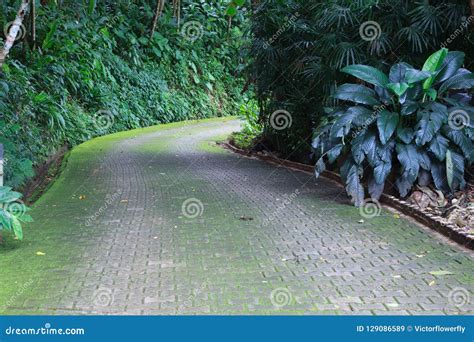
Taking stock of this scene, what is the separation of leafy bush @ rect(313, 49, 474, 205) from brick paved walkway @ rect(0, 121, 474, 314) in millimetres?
638

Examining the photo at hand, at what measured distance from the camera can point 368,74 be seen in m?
7.48

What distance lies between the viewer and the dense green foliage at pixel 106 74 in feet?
36.9

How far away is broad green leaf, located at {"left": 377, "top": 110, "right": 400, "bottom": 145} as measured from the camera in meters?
7.16

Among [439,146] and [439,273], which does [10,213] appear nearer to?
[439,273]

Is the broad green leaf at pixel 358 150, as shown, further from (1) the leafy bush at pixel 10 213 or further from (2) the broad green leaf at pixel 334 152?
(1) the leafy bush at pixel 10 213

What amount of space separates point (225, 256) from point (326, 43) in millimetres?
4686

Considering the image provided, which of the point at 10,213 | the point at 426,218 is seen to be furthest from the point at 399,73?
the point at 10,213

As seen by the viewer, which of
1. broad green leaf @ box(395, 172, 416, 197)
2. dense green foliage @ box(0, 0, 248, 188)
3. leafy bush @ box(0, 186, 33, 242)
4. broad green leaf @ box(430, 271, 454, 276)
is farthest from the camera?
dense green foliage @ box(0, 0, 248, 188)

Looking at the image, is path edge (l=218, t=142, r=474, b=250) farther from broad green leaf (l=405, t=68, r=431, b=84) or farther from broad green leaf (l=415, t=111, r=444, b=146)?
broad green leaf (l=405, t=68, r=431, b=84)

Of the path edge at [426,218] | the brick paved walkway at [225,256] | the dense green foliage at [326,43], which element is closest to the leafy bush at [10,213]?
the brick paved walkway at [225,256]

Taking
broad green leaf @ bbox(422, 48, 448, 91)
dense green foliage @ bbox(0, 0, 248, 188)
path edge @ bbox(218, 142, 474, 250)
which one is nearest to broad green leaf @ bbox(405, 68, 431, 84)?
broad green leaf @ bbox(422, 48, 448, 91)

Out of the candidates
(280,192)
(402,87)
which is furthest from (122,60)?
(402,87)

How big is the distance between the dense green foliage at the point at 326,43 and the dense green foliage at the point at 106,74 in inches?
178

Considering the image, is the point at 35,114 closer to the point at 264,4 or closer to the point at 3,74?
the point at 3,74
